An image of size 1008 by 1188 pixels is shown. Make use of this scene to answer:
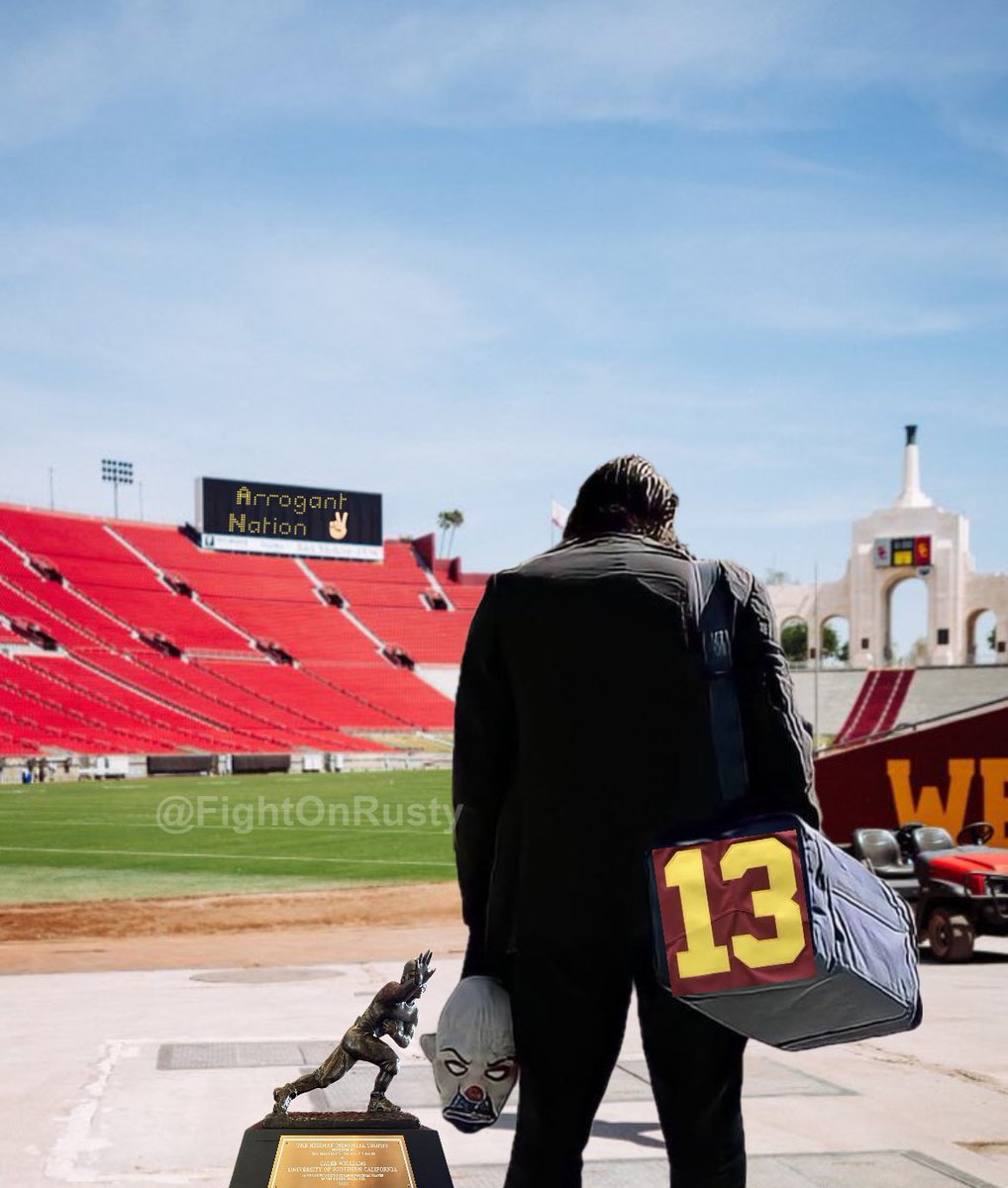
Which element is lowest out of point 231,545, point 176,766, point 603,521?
point 176,766

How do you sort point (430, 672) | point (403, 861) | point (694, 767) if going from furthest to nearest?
point (430, 672)
point (403, 861)
point (694, 767)

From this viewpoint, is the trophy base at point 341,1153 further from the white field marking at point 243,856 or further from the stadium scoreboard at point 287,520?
the stadium scoreboard at point 287,520

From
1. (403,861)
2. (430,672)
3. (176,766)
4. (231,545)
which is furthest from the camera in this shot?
(231,545)

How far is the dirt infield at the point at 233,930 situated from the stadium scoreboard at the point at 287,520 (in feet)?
217

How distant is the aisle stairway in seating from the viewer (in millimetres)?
70412

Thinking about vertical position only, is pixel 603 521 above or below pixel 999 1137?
above

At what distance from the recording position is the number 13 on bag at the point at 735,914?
2.36 meters

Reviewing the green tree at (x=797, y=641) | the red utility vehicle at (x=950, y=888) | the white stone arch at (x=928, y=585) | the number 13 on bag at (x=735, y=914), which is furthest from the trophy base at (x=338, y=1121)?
the green tree at (x=797, y=641)

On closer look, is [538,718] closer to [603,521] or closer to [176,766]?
[603,521]

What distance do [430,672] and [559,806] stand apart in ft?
245

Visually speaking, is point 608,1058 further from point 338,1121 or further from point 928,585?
point 928,585

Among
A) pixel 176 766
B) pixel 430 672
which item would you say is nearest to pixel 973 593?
pixel 430 672

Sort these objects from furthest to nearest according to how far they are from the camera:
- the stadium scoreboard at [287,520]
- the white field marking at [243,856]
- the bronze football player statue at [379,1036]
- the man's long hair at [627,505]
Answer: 1. the stadium scoreboard at [287,520]
2. the white field marking at [243,856]
3. the bronze football player statue at [379,1036]
4. the man's long hair at [627,505]

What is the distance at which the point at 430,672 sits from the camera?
7700cm
